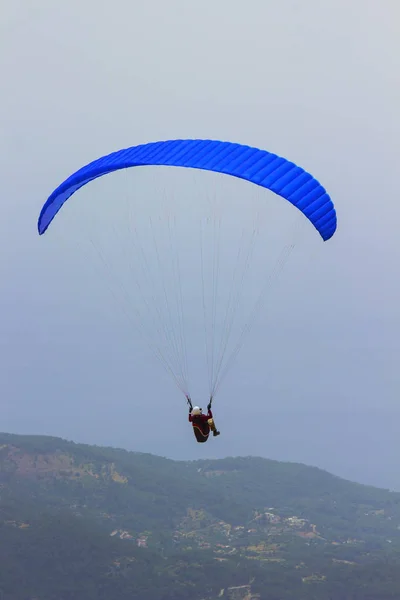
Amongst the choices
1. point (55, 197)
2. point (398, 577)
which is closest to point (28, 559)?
point (398, 577)

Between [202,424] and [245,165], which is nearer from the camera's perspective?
[245,165]

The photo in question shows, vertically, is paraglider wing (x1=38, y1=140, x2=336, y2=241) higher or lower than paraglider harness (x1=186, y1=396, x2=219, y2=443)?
higher

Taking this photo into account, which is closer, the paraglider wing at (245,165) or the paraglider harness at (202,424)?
the paraglider wing at (245,165)

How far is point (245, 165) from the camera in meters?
31.9

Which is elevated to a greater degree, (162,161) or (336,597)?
(162,161)

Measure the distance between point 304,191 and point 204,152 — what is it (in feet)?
15.3

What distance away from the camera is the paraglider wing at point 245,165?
31.7m

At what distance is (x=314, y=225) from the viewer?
33.7 meters

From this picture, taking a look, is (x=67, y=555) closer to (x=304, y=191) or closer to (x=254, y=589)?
(x=254, y=589)

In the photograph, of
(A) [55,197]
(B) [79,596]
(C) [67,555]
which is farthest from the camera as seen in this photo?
(C) [67,555]

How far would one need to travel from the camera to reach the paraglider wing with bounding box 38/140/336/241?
104 ft

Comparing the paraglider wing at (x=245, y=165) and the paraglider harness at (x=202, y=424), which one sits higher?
the paraglider wing at (x=245, y=165)

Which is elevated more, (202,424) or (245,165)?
(245,165)

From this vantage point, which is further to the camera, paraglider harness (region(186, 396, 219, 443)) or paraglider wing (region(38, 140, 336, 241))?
paraglider harness (region(186, 396, 219, 443))
